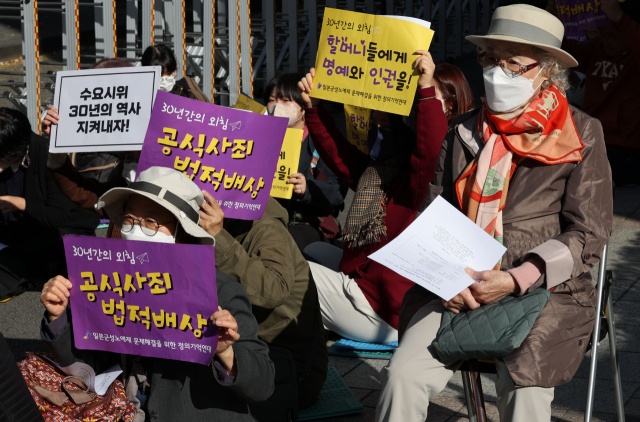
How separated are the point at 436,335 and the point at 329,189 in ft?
7.54

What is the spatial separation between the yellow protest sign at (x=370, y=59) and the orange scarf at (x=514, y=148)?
69 centimetres

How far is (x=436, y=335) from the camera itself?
9.11 ft

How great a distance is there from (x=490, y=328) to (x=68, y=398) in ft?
5.35

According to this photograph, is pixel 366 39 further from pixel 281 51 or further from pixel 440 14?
pixel 440 14

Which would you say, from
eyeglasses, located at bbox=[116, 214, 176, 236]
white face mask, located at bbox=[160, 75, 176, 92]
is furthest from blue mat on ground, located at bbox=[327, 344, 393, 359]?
white face mask, located at bbox=[160, 75, 176, 92]

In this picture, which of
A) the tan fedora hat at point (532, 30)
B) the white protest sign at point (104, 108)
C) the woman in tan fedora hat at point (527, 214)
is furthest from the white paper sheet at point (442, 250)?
the white protest sign at point (104, 108)

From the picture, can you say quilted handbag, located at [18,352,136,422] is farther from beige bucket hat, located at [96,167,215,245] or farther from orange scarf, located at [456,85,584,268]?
orange scarf, located at [456,85,584,268]

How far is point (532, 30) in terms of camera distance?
9.41 ft

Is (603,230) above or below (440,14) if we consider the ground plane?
above

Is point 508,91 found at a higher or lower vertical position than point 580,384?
higher

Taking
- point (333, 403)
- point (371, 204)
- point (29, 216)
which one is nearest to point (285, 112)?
point (371, 204)

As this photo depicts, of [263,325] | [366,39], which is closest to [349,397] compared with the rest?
[263,325]

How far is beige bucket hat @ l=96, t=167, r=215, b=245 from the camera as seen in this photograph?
2.49 m

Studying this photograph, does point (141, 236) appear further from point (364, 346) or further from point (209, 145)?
point (364, 346)
